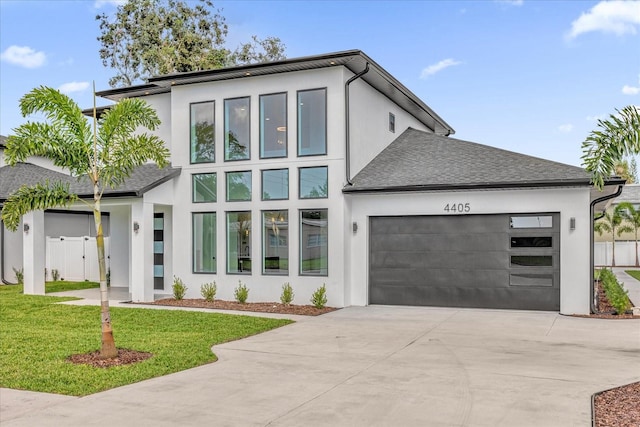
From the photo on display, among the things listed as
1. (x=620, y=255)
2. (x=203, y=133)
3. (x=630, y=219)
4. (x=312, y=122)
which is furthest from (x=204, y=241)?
(x=630, y=219)

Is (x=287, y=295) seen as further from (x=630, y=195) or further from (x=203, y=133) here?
(x=630, y=195)

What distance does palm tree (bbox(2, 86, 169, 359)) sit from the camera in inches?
320

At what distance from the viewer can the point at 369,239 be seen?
47.8 ft

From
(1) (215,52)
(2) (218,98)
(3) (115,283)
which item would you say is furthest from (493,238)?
(1) (215,52)

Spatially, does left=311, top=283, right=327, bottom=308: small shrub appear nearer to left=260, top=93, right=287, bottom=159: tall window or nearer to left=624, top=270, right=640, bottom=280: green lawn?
left=260, top=93, right=287, bottom=159: tall window

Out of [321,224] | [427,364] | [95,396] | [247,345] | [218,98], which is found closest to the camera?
[95,396]

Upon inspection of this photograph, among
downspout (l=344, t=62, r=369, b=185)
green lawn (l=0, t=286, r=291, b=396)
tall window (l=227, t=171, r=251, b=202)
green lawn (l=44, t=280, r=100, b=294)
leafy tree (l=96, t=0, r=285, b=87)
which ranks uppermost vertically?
leafy tree (l=96, t=0, r=285, b=87)

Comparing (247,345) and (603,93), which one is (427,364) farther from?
(603,93)

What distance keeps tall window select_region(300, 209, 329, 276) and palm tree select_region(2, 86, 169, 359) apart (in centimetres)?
602

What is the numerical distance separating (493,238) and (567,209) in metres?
1.77

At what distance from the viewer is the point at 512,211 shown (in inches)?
518

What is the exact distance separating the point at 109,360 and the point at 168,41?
29.7m

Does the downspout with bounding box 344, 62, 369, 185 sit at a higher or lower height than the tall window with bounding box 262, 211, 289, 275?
higher

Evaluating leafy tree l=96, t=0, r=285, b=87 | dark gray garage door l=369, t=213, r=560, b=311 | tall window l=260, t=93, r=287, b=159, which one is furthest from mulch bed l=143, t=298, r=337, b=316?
leafy tree l=96, t=0, r=285, b=87
